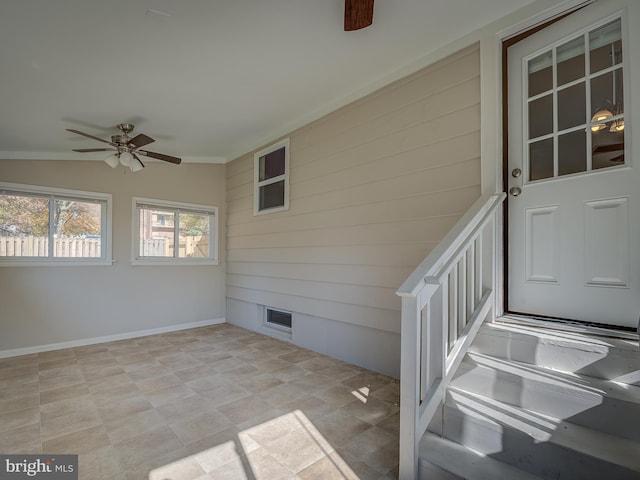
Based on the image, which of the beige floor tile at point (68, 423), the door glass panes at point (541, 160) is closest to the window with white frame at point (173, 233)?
the beige floor tile at point (68, 423)

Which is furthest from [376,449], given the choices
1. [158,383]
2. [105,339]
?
[105,339]

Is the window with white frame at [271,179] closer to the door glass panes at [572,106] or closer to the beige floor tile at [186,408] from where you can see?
the beige floor tile at [186,408]

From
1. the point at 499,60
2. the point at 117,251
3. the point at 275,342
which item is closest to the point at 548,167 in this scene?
the point at 499,60

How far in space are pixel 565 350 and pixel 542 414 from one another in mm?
365

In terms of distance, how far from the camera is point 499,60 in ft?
7.79

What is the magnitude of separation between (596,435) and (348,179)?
277 cm

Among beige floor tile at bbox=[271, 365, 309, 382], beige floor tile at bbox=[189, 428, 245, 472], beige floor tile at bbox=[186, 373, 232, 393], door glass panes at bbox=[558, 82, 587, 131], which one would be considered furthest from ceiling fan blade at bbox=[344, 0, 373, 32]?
beige floor tile at bbox=[186, 373, 232, 393]

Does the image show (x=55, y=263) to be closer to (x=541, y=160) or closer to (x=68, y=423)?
(x=68, y=423)

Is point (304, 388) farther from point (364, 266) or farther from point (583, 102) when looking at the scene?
point (583, 102)

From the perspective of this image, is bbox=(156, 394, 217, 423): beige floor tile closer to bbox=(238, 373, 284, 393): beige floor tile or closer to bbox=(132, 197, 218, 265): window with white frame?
bbox=(238, 373, 284, 393): beige floor tile

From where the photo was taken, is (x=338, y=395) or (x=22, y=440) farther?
(x=338, y=395)

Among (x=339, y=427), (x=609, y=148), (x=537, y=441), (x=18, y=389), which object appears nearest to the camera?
(x=537, y=441)

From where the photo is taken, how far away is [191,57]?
2.57 metres

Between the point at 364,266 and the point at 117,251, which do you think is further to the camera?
the point at 117,251
